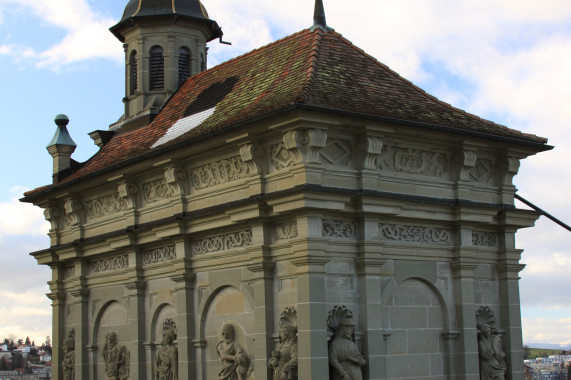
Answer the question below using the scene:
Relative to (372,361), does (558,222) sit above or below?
above

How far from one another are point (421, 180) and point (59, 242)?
12.3 meters

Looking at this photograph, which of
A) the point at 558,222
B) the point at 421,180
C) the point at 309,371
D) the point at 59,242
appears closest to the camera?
the point at 309,371

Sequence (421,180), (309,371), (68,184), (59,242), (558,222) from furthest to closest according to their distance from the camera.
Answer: (59,242) → (68,184) → (558,222) → (421,180) → (309,371)

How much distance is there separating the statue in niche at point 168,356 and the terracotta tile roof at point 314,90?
14.2 feet

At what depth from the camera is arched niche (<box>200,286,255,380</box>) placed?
64.2 ft

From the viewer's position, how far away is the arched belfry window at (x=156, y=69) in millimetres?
29609

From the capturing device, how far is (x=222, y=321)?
67.2 feet

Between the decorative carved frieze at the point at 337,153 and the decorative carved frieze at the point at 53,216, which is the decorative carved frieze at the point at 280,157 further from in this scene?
the decorative carved frieze at the point at 53,216

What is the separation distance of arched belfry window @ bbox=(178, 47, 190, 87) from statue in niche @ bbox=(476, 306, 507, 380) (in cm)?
1350

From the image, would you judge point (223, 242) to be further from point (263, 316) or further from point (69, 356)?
point (69, 356)

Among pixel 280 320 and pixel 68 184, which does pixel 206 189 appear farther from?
pixel 68 184

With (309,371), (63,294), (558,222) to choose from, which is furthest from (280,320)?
(63,294)

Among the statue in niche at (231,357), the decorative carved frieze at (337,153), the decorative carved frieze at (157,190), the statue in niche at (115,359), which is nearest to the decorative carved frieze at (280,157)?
the decorative carved frieze at (337,153)

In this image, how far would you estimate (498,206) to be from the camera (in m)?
20.9
